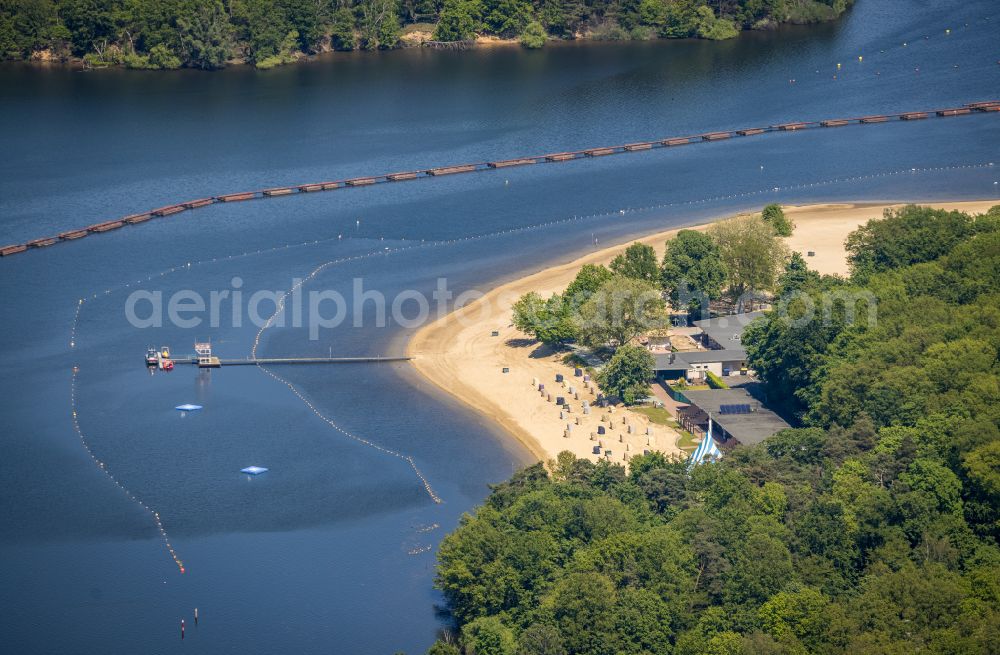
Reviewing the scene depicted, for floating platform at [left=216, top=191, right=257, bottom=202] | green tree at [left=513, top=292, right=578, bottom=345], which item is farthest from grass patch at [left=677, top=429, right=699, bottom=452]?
floating platform at [left=216, top=191, right=257, bottom=202]

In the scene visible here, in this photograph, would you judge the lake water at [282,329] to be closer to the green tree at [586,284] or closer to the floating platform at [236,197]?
the floating platform at [236,197]

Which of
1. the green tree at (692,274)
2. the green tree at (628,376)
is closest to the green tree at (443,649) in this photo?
the green tree at (628,376)

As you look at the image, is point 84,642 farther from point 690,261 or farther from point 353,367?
point 690,261

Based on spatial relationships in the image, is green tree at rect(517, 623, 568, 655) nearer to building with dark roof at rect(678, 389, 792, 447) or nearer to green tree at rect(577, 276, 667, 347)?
building with dark roof at rect(678, 389, 792, 447)

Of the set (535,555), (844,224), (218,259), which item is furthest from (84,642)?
(844,224)

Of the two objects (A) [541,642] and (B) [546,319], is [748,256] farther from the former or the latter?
(A) [541,642]

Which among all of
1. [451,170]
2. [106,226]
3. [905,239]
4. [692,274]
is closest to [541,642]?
[692,274]
